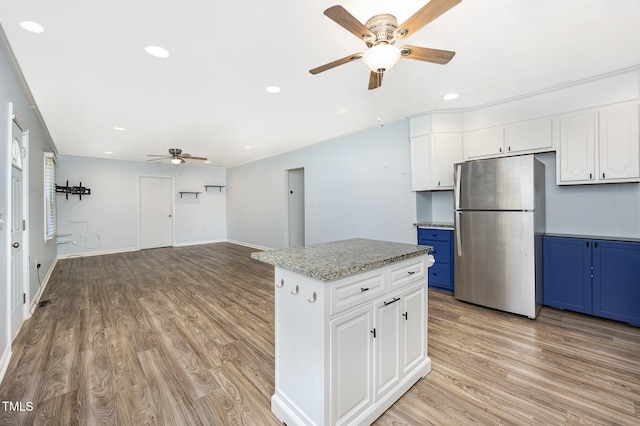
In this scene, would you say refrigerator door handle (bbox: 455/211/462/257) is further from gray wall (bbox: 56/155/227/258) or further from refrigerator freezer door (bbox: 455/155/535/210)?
gray wall (bbox: 56/155/227/258)

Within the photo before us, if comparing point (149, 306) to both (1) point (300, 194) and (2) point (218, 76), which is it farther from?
(1) point (300, 194)

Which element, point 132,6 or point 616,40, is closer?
point 132,6

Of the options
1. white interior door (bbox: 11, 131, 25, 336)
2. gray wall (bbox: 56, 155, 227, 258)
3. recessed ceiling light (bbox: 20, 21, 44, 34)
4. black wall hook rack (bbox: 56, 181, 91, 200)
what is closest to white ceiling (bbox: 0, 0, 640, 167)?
recessed ceiling light (bbox: 20, 21, 44, 34)

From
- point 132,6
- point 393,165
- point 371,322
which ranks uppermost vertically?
point 132,6

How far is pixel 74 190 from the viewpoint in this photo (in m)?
6.46

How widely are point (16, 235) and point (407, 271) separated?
A: 11.7 feet

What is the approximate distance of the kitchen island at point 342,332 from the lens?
4.46 feet

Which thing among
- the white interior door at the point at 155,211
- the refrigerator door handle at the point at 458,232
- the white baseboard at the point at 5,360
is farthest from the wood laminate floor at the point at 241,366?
the white interior door at the point at 155,211

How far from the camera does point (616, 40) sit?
2.23 m

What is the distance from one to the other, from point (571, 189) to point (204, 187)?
8.42 metres

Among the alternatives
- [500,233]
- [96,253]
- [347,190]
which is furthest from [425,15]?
[96,253]

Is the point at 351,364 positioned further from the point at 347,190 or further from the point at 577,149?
the point at 347,190

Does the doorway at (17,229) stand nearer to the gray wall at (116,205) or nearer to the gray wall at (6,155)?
the gray wall at (6,155)

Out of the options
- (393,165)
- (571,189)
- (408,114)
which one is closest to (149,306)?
(393,165)
